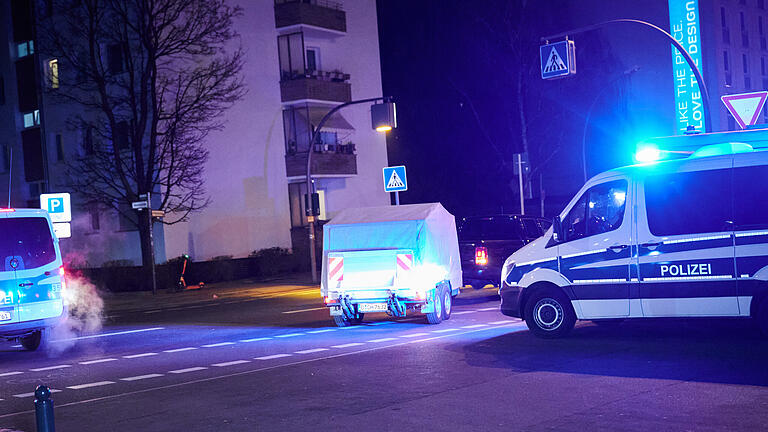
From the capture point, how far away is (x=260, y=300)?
25062 millimetres

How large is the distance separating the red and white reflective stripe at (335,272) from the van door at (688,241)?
565cm

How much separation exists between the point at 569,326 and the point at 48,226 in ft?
28.8

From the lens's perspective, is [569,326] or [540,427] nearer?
[540,427]

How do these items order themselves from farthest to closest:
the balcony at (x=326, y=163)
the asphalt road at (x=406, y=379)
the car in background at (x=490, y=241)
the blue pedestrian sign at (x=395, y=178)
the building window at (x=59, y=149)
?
the balcony at (x=326, y=163)
the building window at (x=59, y=149)
the blue pedestrian sign at (x=395, y=178)
the car in background at (x=490, y=241)
the asphalt road at (x=406, y=379)

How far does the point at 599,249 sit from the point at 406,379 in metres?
3.77

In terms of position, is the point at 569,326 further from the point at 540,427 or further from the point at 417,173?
the point at 417,173

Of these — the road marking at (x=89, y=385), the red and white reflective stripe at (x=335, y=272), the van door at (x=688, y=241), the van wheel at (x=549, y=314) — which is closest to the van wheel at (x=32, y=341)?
the road marking at (x=89, y=385)

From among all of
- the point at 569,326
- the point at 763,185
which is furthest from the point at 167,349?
the point at 763,185

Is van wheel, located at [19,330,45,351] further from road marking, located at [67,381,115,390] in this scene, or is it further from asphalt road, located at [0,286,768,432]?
road marking, located at [67,381,115,390]

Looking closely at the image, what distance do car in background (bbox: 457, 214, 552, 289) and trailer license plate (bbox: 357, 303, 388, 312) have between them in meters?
5.37

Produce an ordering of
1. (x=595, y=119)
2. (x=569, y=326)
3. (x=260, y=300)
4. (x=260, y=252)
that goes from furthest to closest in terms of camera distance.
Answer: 1. (x=595, y=119)
2. (x=260, y=252)
3. (x=260, y=300)
4. (x=569, y=326)

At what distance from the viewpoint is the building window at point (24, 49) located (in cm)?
4256

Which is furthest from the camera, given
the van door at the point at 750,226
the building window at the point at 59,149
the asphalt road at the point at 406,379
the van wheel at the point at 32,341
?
the building window at the point at 59,149

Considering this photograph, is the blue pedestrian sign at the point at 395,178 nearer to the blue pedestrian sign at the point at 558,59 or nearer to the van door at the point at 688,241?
the blue pedestrian sign at the point at 558,59
